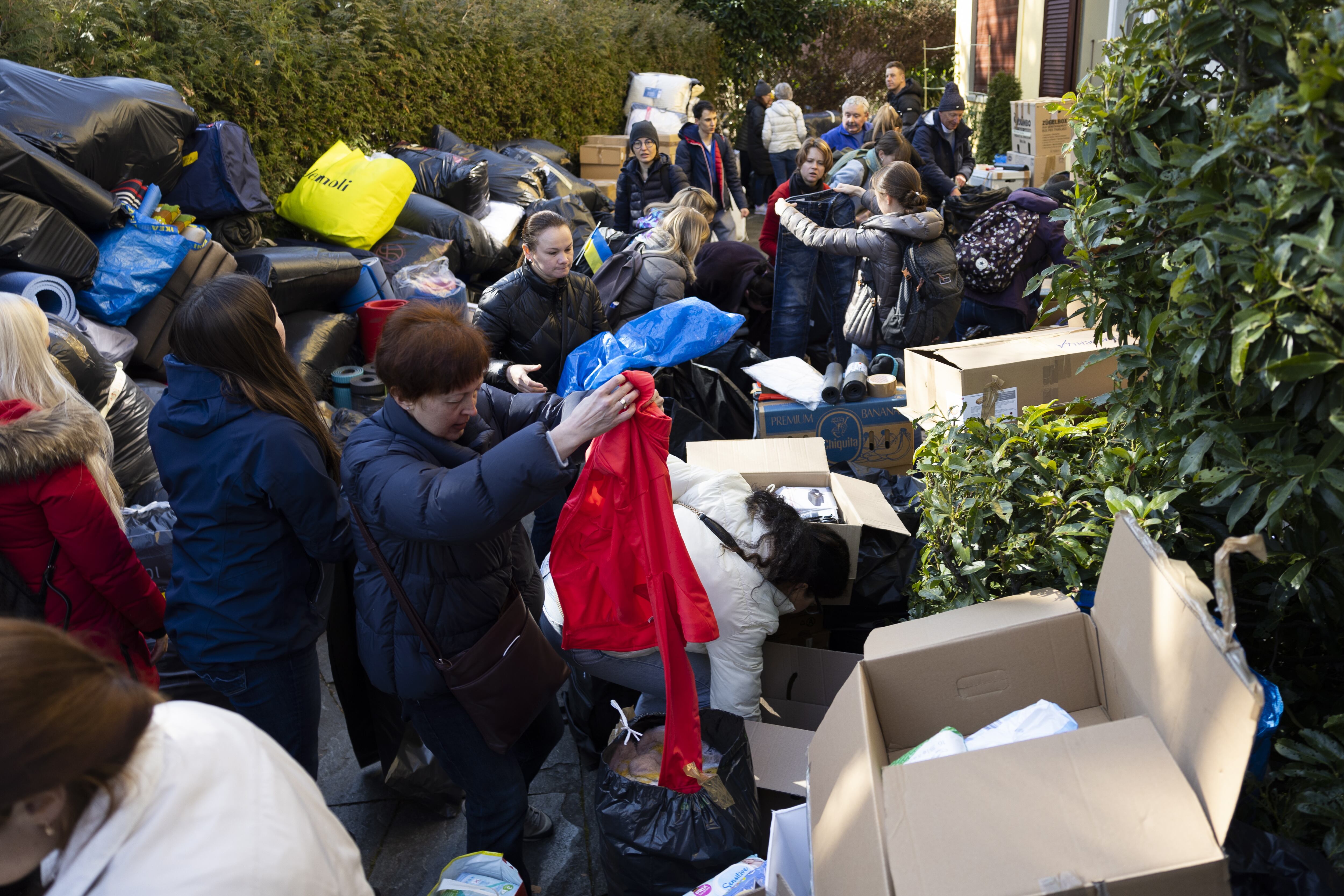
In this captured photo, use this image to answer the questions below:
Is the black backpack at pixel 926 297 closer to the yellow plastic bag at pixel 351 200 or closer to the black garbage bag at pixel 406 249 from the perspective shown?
the black garbage bag at pixel 406 249

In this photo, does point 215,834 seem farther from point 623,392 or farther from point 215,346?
point 215,346

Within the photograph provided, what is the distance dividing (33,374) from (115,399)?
3.70 ft

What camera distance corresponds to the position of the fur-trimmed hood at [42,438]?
2164 millimetres

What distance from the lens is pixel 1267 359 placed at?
4.64 feet

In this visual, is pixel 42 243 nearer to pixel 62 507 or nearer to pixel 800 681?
pixel 62 507

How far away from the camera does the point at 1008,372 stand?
3.53 metres

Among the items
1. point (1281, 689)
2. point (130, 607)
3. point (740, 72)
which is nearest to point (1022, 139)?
point (1281, 689)

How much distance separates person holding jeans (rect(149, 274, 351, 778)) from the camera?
219cm

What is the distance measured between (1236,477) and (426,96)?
8.14 meters

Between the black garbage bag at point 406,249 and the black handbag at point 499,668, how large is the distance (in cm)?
378

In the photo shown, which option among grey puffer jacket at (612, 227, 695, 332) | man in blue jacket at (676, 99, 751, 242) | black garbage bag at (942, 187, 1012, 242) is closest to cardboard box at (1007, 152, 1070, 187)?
man in blue jacket at (676, 99, 751, 242)

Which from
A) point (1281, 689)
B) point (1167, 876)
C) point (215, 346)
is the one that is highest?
point (215, 346)

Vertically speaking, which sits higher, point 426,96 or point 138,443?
point 426,96

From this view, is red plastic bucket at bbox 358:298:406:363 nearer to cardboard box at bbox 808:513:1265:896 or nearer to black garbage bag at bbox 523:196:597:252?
black garbage bag at bbox 523:196:597:252
